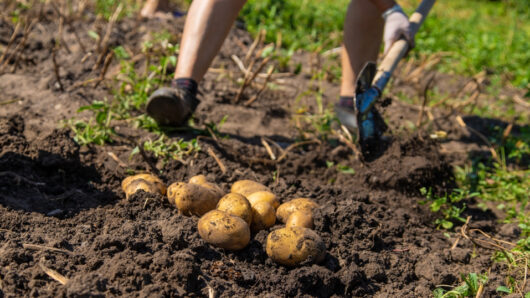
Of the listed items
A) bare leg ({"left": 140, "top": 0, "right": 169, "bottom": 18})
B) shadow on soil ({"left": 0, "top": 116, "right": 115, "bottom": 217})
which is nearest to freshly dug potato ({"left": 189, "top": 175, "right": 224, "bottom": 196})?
shadow on soil ({"left": 0, "top": 116, "right": 115, "bottom": 217})

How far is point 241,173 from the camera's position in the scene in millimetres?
3072

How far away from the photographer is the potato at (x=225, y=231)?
2252 mm

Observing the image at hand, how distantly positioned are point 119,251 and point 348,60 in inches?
89.7

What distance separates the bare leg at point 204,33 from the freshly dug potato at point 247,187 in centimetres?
87

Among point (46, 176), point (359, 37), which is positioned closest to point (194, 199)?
point (46, 176)

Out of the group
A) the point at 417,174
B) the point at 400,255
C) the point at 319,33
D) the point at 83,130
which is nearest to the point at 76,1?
the point at 319,33

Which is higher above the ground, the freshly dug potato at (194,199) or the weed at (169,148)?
the freshly dug potato at (194,199)

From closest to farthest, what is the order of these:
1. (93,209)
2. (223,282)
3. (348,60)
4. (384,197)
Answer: (223,282) → (93,209) → (384,197) → (348,60)

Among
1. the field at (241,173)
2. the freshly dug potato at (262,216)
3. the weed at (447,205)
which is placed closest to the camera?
the field at (241,173)

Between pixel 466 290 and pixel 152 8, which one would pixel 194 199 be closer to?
pixel 466 290

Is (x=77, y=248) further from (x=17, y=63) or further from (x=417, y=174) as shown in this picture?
(x=17, y=63)

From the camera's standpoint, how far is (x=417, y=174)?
3162 mm

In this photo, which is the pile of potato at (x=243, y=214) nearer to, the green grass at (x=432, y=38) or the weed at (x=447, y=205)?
the weed at (x=447, y=205)

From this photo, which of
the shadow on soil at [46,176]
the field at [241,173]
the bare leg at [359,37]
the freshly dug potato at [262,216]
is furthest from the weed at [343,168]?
the shadow on soil at [46,176]
